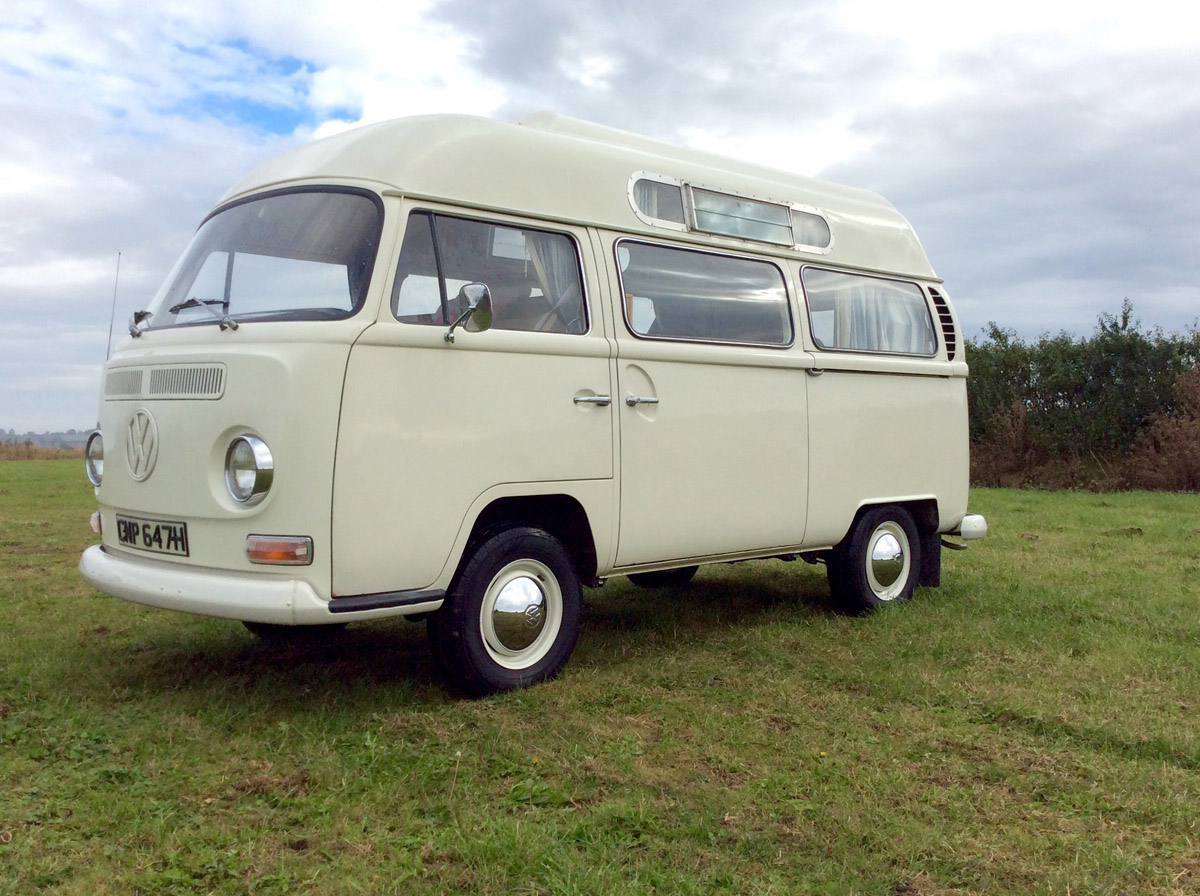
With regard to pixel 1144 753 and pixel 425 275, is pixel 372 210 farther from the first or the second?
pixel 1144 753

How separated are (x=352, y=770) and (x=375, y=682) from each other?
1154 mm

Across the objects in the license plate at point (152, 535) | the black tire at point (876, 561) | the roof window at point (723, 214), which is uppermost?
the roof window at point (723, 214)

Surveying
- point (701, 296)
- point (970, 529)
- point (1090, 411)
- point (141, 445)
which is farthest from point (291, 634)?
point (1090, 411)

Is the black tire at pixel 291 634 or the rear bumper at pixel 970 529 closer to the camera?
the black tire at pixel 291 634

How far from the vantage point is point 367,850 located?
10.9ft

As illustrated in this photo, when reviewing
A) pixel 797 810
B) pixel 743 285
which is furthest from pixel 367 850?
pixel 743 285

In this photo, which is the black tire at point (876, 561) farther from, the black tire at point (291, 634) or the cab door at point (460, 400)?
the black tire at point (291, 634)

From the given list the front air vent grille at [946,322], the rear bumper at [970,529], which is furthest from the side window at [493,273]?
the rear bumper at [970,529]

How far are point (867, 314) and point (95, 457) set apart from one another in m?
4.80

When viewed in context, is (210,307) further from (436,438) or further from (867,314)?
(867,314)

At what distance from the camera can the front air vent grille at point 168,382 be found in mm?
4395

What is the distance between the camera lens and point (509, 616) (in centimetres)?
489

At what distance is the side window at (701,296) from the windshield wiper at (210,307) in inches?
76.8

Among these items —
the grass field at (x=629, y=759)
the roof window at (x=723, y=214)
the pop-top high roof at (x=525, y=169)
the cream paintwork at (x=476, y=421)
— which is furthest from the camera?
the roof window at (x=723, y=214)
